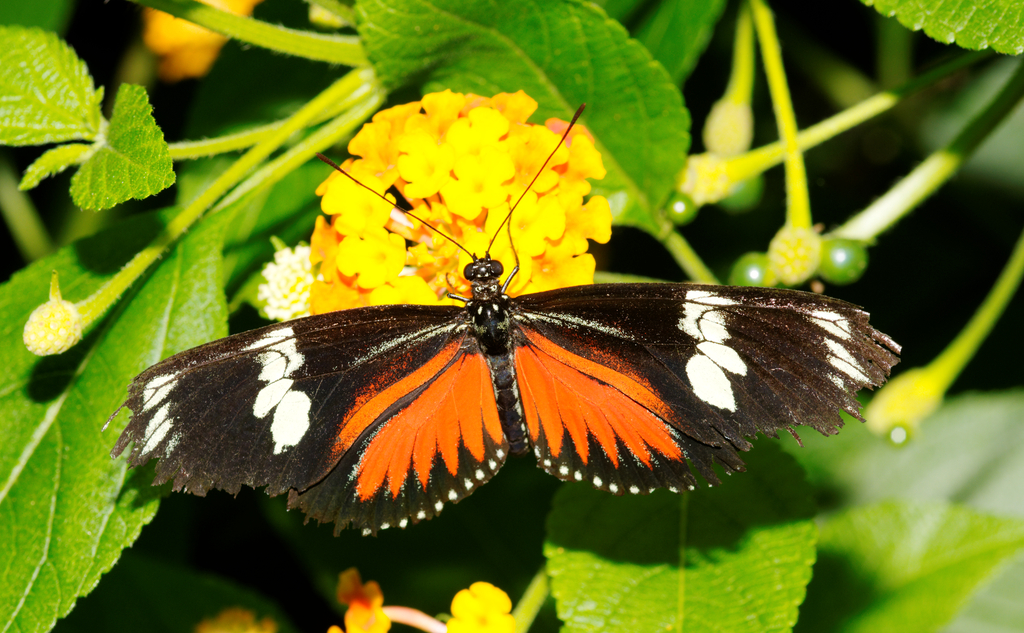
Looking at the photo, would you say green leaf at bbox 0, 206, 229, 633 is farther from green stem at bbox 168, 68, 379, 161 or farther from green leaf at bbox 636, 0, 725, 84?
green leaf at bbox 636, 0, 725, 84

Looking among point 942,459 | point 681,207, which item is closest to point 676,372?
point 681,207

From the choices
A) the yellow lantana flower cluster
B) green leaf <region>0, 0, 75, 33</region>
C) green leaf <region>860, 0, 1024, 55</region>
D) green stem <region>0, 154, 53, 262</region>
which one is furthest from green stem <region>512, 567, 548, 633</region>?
green stem <region>0, 154, 53, 262</region>

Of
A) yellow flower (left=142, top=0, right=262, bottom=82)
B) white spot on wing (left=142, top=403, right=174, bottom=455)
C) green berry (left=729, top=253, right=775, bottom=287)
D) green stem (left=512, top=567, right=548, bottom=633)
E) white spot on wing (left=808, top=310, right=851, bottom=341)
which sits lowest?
green stem (left=512, top=567, right=548, bottom=633)

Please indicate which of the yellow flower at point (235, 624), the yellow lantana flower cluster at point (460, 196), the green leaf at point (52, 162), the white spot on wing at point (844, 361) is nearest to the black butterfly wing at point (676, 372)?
the white spot on wing at point (844, 361)

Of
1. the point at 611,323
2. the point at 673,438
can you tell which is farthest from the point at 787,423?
the point at 611,323

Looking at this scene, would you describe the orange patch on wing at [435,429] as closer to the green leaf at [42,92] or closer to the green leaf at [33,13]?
the green leaf at [42,92]
